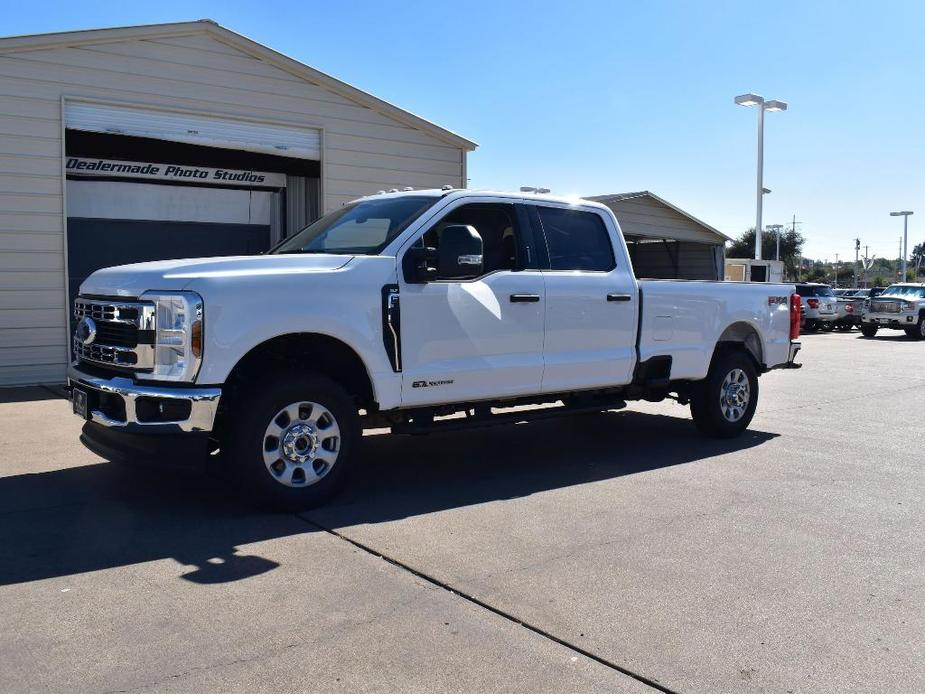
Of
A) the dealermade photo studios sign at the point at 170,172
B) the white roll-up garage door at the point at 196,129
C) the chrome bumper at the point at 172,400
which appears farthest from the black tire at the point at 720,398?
the dealermade photo studios sign at the point at 170,172

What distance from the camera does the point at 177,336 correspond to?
501 centimetres

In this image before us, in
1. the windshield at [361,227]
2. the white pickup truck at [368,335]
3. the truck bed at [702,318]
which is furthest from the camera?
the truck bed at [702,318]

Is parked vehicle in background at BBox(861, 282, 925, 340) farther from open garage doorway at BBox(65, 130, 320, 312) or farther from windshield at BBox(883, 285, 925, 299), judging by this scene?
open garage doorway at BBox(65, 130, 320, 312)

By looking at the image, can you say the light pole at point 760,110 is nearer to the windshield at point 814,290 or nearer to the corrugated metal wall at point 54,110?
the windshield at point 814,290

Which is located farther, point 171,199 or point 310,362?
point 171,199

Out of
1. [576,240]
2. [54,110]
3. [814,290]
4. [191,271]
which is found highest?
[54,110]

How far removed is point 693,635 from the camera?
3.74 m

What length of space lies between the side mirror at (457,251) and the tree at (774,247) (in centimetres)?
6849

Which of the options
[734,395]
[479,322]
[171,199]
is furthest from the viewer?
[171,199]

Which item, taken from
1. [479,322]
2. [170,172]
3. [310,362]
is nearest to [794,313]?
[479,322]

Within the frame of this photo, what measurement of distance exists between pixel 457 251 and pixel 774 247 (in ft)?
249

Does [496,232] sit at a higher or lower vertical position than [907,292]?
higher

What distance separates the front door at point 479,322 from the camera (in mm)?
Answer: 5891

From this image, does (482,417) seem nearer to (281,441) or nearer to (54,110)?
(281,441)
